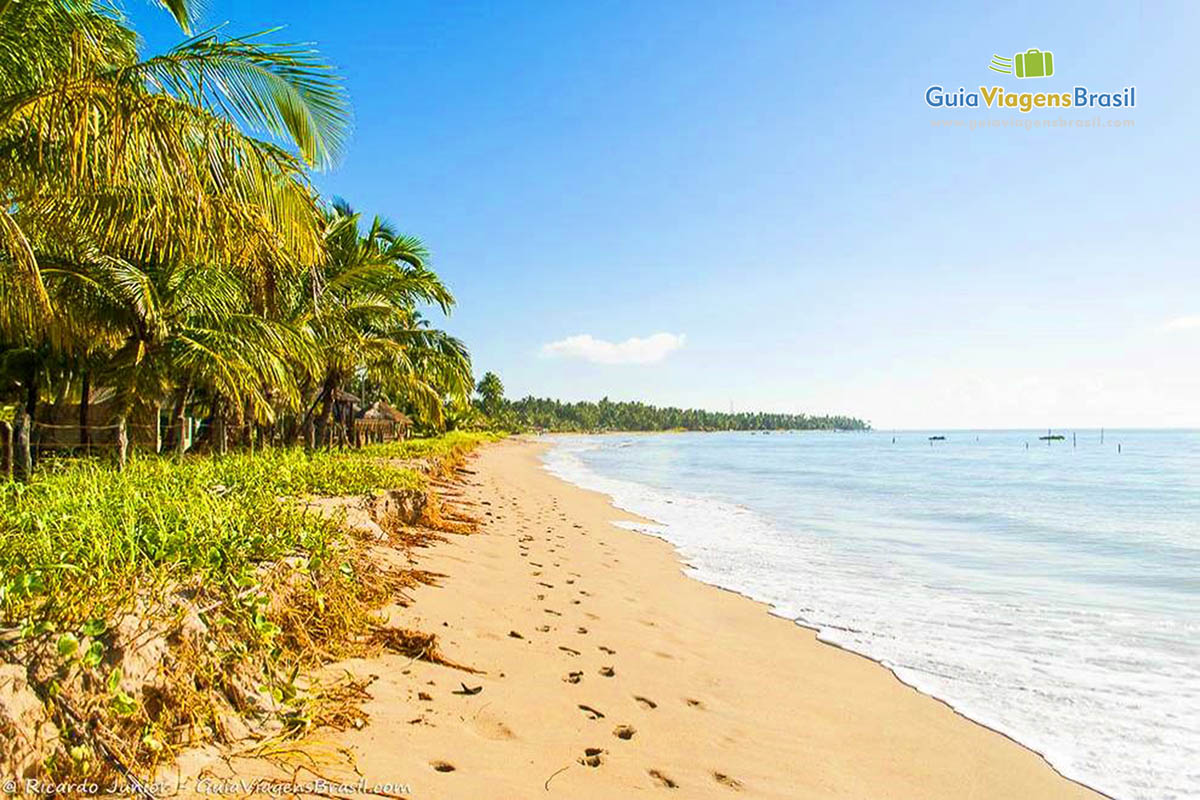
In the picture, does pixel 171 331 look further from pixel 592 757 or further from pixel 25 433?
pixel 592 757

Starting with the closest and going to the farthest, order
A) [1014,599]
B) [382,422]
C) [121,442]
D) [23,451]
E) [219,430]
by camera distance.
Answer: [1014,599]
[121,442]
[23,451]
[219,430]
[382,422]

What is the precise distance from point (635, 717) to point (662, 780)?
61 cm

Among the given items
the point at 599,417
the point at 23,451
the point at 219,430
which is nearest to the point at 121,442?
the point at 23,451

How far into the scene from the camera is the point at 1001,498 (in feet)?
63.7

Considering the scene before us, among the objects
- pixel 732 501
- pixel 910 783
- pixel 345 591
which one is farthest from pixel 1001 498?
pixel 345 591

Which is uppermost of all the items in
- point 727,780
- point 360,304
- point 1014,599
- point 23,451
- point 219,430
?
point 360,304

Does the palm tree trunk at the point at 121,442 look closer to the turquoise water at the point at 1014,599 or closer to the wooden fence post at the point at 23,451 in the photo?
the wooden fence post at the point at 23,451

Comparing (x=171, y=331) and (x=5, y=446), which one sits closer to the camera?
(x=171, y=331)

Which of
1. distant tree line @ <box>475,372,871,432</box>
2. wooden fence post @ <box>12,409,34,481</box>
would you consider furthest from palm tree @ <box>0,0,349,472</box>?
distant tree line @ <box>475,372,871,432</box>

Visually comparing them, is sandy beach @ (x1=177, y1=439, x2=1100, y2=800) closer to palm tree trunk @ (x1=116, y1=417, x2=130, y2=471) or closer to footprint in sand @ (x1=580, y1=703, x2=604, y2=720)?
footprint in sand @ (x1=580, y1=703, x2=604, y2=720)

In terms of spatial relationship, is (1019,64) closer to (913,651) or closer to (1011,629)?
(1011,629)

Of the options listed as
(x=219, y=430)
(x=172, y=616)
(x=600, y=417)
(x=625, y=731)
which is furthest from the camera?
(x=600, y=417)

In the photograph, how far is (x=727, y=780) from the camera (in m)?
3.04

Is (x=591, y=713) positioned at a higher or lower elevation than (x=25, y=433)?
lower
